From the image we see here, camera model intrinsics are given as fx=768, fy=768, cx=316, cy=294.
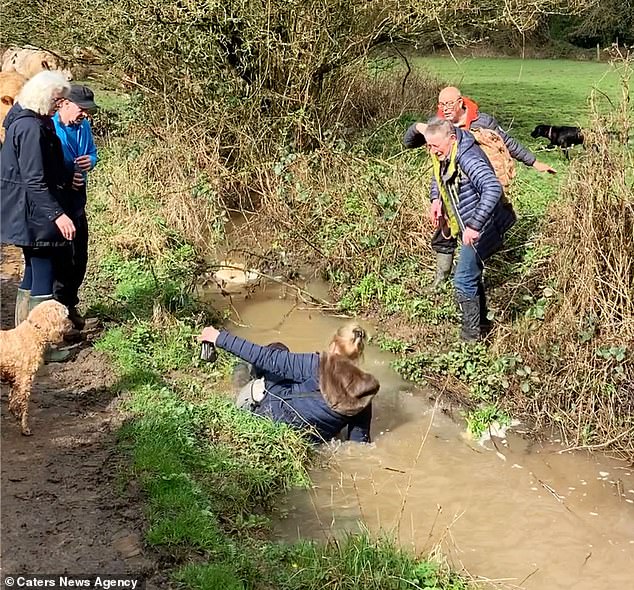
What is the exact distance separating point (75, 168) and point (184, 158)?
4321mm

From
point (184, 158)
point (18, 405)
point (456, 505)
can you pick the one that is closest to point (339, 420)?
point (456, 505)

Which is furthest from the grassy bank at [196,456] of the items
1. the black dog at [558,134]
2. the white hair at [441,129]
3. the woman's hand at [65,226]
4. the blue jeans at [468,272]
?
the black dog at [558,134]

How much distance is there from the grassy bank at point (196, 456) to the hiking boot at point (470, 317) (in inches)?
82.0

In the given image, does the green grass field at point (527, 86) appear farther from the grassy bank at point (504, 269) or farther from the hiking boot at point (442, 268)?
the hiking boot at point (442, 268)

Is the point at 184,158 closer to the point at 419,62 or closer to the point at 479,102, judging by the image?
the point at 419,62

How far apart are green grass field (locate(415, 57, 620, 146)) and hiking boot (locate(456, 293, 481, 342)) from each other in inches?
222

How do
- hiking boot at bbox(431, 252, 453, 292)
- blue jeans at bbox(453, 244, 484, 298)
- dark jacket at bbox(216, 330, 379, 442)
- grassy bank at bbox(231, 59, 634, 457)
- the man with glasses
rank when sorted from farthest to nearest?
hiking boot at bbox(431, 252, 453, 292), the man with glasses, blue jeans at bbox(453, 244, 484, 298), grassy bank at bbox(231, 59, 634, 457), dark jacket at bbox(216, 330, 379, 442)

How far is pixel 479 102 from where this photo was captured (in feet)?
64.2

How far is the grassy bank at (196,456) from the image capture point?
3.85 metres

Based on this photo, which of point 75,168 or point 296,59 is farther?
point 296,59

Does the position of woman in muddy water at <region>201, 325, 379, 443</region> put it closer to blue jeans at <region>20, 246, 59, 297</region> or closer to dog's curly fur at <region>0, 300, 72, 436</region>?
dog's curly fur at <region>0, 300, 72, 436</region>

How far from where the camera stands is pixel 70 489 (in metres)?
4.36

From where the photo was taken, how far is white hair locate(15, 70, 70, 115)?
527cm

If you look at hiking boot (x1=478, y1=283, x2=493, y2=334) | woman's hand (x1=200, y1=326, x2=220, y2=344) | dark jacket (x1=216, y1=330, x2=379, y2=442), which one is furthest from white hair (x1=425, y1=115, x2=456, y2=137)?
woman's hand (x1=200, y1=326, x2=220, y2=344)
